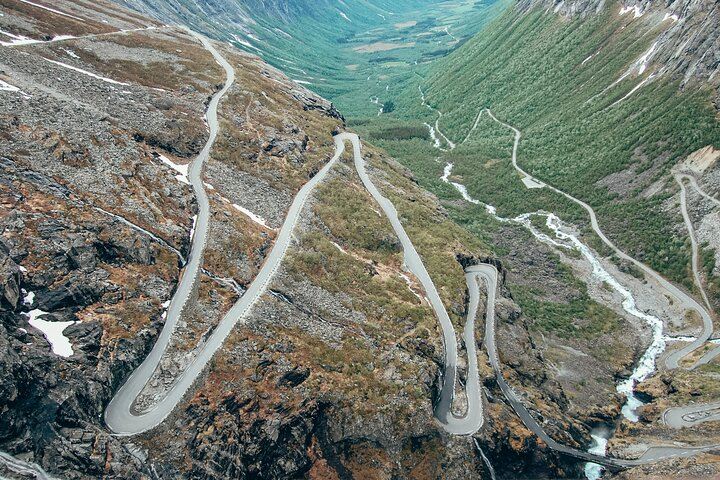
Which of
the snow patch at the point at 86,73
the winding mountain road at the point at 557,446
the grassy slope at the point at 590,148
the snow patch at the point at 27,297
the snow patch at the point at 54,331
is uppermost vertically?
the grassy slope at the point at 590,148

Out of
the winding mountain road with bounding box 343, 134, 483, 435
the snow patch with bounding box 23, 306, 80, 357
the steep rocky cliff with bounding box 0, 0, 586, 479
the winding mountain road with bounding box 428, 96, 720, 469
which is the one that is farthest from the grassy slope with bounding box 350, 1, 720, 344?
the snow patch with bounding box 23, 306, 80, 357

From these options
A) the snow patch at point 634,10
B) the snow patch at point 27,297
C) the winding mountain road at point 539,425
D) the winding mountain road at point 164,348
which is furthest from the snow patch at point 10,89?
the snow patch at point 634,10

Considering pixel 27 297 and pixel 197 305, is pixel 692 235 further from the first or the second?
pixel 27 297

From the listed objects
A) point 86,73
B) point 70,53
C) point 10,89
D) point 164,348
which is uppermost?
point 70,53

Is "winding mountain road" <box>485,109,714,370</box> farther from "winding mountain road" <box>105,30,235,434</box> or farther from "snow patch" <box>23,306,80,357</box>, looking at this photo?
"snow patch" <box>23,306,80,357</box>

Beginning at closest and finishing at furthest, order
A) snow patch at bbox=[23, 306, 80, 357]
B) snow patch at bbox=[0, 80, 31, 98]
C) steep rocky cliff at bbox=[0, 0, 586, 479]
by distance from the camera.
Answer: steep rocky cliff at bbox=[0, 0, 586, 479] → snow patch at bbox=[23, 306, 80, 357] → snow patch at bbox=[0, 80, 31, 98]

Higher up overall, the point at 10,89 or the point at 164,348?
the point at 10,89

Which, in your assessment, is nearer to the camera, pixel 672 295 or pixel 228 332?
pixel 228 332

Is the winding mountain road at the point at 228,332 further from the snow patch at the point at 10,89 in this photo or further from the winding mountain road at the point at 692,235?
the winding mountain road at the point at 692,235

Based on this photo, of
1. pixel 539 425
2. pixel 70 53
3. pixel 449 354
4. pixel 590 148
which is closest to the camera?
pixel 539 425

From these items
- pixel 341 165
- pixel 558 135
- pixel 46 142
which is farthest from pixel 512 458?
pixel 558 135

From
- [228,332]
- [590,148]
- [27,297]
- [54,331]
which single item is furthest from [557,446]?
[590,148]
